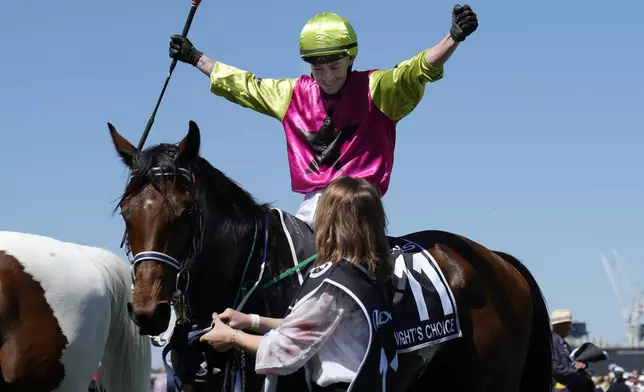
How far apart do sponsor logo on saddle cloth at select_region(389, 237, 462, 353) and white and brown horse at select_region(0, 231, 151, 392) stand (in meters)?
2.79

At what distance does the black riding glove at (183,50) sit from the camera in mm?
6547

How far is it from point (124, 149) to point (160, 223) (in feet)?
2.31

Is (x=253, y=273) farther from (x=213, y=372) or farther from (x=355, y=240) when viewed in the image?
(x=355, y=240)

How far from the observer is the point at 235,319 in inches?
172

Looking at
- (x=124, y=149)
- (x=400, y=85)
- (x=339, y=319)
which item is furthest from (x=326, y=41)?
(x=339, y=319)

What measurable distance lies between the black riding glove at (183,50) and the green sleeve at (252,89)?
0.53 ft

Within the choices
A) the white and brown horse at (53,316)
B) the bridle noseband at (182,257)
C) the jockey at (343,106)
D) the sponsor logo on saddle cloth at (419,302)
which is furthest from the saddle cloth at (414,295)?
the white and brown horse at (53,316)

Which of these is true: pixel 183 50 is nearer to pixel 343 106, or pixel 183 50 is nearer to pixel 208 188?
pixel 343 106

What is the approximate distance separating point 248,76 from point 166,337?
1.90m

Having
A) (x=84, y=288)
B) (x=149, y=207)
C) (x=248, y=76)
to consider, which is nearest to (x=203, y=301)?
(x=149, y=207)

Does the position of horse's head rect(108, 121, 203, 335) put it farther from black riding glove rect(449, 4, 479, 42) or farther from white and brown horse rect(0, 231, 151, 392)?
white and brown horse rect(0, 231, 151, 392)

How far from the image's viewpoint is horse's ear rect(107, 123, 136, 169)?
5.40 meters

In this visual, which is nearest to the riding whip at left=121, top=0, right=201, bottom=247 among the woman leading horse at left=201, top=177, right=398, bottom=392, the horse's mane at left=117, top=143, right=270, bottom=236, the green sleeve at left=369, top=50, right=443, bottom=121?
the horse's mane at left=117, top=143, right=270, bottom=236

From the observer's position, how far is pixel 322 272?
421 centimetres
